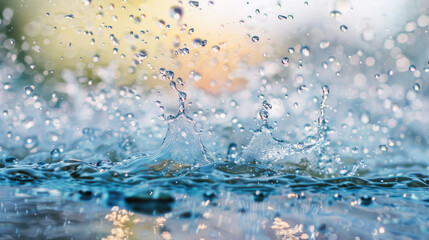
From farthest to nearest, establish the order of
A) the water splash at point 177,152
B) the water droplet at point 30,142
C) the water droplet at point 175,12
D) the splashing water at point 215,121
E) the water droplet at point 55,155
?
the water droplet at point 30,142 < the water droplet at point 55,155 < the water droplet at point 175,12 < the water splash at point 177,152 < the splashing water at point 215,121

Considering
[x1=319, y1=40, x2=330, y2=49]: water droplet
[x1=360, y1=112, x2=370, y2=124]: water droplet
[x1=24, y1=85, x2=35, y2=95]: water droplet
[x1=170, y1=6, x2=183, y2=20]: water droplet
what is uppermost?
[x1=319, y1=40, x2=330, y2=49]: water droplet

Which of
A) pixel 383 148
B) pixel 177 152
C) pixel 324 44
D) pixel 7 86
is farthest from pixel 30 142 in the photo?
pixel 383 148

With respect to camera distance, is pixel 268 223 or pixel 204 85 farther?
pixel 204 85

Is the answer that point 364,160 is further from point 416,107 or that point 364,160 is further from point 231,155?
point 231,155

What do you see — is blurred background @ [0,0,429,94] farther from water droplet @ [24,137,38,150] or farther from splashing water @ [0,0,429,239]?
Answer: water droplet @ [24,137,38,150]

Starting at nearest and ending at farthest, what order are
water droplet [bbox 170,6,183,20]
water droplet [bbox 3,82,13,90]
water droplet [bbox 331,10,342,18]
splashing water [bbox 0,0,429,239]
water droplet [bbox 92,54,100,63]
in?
splashing water [bbox 0,0,429,239] → water droplet [bbox 170,6,183,20] → water droplet [bbox 331,10,342,18] → water droplet [bbox 3,82,13,90] → water droplet [bbox 92,54,100,63]

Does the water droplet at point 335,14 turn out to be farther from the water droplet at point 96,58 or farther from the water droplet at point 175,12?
the water droplet at point 96,58

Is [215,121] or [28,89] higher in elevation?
[28,89]

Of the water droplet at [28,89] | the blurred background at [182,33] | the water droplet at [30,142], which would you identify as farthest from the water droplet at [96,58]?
the water droplet at [30,142]

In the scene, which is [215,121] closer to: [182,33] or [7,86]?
[182,33]

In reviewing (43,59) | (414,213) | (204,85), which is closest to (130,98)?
(204,85)

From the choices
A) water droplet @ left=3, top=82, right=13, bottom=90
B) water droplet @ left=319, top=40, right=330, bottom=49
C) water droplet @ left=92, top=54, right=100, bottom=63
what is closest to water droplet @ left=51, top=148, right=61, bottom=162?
water droplet @ left=3, top=82, right=13, bottom=90
